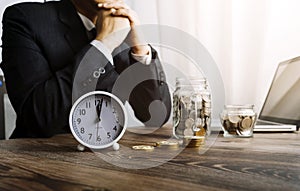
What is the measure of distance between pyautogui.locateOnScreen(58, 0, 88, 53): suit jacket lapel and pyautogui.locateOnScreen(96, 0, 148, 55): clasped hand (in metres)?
0.20

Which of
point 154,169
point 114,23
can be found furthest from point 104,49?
point 154,169

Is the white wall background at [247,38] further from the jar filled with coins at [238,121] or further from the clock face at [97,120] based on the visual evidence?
the clock face at [97,120]

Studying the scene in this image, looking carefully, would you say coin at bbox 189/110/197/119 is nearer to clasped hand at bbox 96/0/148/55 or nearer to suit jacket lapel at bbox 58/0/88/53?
clasped hand at bbox 96/0/148/55

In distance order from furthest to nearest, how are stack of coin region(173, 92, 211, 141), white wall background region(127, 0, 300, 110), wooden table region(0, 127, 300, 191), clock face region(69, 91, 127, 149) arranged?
white wall background region(127, 0, 300, 110), stack of coin region(173, 92, 211, 141), clock face region(69, 91, 127, 149), wooden table region(0, 127, 300, 191)

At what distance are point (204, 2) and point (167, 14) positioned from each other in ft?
0.72

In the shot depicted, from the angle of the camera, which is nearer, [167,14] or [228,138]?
[228,138]

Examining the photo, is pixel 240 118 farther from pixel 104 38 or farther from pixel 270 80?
pixel 270 80

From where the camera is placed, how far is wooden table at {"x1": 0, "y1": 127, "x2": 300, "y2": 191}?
21.0 inches

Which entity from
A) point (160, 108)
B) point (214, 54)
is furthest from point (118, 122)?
point (214, 54)

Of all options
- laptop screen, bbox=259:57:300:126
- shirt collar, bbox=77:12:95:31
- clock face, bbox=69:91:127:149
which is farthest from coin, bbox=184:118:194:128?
shirt collar, bbox=77:12:95:31

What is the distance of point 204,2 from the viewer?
190 cm

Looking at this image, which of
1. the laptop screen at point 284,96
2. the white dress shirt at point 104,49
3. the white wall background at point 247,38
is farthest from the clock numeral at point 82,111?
the white wall background at point 247,38

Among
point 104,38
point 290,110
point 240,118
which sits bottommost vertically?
point 290,110

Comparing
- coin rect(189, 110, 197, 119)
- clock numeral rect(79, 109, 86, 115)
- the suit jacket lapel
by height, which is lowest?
coin rect(189, 110, 197, 119)
